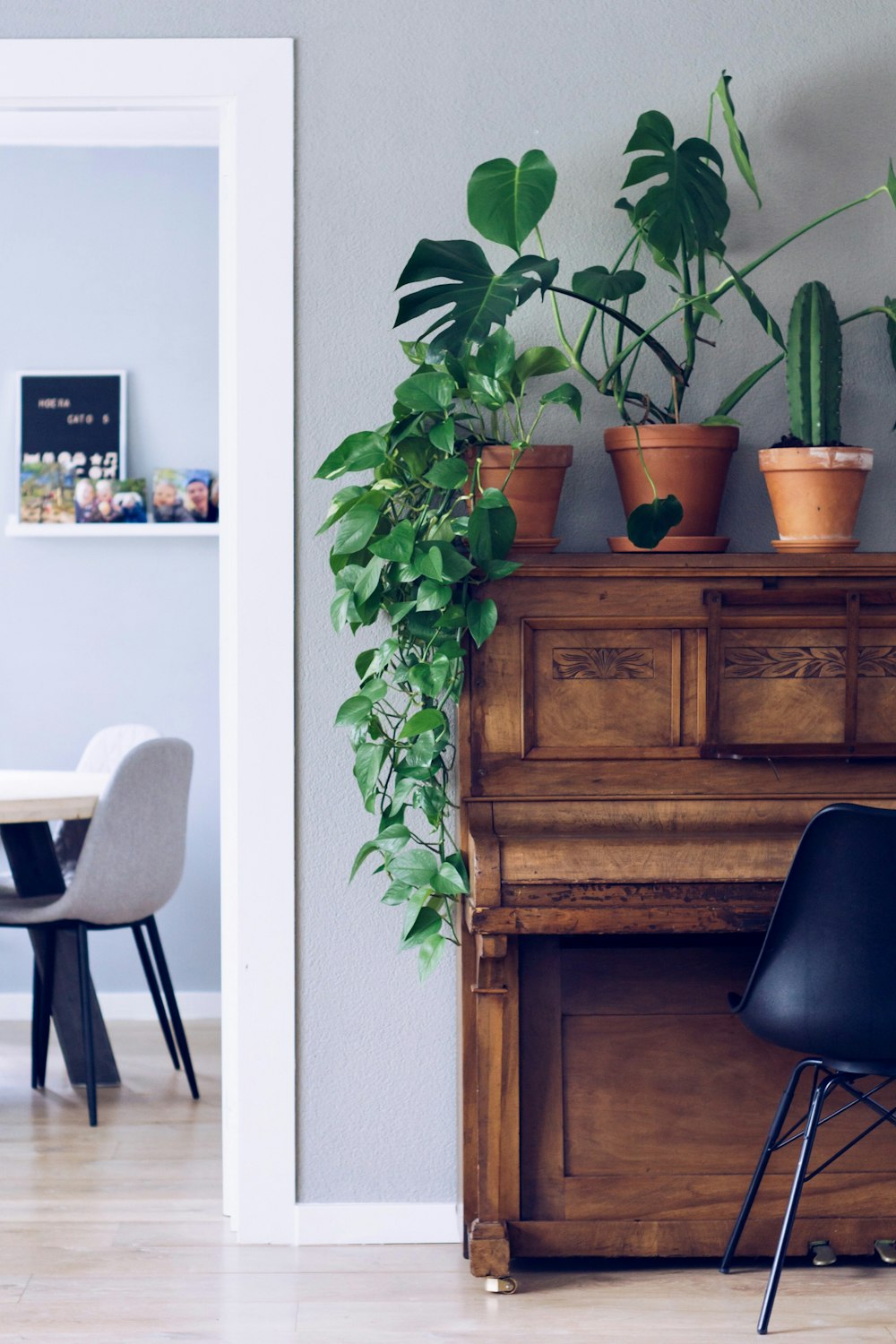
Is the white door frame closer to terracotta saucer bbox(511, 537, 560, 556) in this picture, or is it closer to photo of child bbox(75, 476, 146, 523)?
terracotta saucer bbox(511, 537, 560, 556)

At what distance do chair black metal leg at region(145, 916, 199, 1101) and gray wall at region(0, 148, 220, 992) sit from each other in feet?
1.88

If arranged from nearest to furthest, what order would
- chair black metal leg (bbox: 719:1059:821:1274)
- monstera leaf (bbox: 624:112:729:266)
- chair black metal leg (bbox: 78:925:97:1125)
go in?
chair black metal leg (bbox: 719:1059:821:1274)
monstera leaf (bbox: 624:112:729:266)
chair black metal leg (bbox: 78:925:97:1125)

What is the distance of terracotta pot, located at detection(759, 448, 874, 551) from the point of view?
2379 millimetres

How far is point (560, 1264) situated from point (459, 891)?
73cm

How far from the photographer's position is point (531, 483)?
7.84 feet

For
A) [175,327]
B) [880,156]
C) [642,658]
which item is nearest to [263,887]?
[642,658]

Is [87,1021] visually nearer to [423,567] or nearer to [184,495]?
[184,495]

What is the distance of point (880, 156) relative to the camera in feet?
8.46

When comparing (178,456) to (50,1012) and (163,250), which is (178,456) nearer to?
(163,250)

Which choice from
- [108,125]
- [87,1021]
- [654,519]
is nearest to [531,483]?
[654,519]

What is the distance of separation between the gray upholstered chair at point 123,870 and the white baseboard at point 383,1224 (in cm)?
88

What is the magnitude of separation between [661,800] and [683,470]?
1.93 feet

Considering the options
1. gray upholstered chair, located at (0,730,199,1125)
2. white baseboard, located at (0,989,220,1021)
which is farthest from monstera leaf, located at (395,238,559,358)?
white baseboard, located at (0,989,220,1021)

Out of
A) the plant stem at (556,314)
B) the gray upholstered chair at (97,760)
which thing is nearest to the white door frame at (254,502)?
the plant stem at (556,314)
